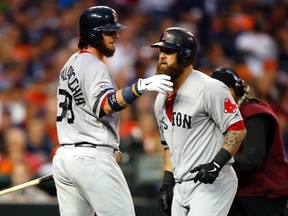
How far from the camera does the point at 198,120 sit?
5.92 m

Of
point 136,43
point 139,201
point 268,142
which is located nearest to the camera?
point 268,142

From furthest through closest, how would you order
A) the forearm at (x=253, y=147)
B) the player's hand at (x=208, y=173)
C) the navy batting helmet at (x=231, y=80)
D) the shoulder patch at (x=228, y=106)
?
1. the navy batting helmet at (x=231, y=80)
2. the forearm at (x=253, y=147)
3. the shoulder patch at (x=228, y=106)
4. the player's hand at (x=208, y=173)

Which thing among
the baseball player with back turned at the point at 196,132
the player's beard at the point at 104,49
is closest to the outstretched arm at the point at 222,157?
the baseball player with back turned at the point at 196,132

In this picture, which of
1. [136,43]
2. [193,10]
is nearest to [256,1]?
[193,10]

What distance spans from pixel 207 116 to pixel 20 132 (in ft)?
15.9

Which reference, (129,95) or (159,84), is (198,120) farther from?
(129,95)

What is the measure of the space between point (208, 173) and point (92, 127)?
976 mm

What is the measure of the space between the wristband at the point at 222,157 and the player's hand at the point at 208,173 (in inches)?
1.1

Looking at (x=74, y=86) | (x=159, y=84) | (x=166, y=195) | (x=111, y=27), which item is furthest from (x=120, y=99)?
(x=166, y=195)

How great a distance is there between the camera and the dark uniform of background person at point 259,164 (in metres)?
6.58

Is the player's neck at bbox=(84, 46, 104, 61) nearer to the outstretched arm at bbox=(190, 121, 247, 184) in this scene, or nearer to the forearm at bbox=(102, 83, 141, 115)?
the forearm at bbox=(102, 83, 141, 115)

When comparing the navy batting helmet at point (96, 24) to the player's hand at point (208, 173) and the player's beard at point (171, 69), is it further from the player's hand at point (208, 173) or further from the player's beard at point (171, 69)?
the player's hand at point (208, 173)

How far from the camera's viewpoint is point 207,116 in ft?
19.4

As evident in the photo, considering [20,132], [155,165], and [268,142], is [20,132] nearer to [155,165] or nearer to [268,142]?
[155,165]
